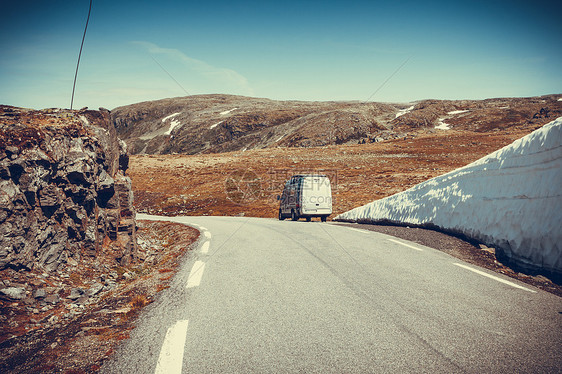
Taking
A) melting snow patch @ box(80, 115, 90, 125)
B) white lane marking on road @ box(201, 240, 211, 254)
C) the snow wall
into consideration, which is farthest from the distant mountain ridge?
melting snow patch @ box(80, 115, 90, 125)

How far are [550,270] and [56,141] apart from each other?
1022 centimetres

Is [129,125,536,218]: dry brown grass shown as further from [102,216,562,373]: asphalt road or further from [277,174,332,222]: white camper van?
[102,216,562,373]: asphalt road

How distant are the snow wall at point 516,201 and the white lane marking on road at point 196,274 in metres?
6.46

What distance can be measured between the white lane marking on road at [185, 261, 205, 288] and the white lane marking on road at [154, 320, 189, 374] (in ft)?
5.31

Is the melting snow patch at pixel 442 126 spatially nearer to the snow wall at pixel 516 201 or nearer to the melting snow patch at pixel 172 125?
the snow wall at pixel 516 201

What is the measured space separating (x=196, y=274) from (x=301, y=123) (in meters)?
97.4

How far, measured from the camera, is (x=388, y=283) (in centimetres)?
521

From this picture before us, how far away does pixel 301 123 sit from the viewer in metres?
100

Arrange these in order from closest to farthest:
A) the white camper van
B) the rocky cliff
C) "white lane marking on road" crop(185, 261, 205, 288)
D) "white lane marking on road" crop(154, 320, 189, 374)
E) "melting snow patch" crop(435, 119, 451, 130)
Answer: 1. "white lane marking on road" crop(154, 320, 189, 374)
2. the rocky cliff
3. "white lane marking on road" crop(185, 261, 205, 288)
4. the white camper van
5. "melting snow patch" crop(435, 119, 451, 130)

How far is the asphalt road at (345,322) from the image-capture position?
9.48ft

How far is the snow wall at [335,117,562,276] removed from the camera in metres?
5.80

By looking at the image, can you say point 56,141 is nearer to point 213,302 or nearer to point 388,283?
point 213,302

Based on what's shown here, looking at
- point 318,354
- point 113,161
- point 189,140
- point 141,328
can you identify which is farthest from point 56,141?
point 189,140

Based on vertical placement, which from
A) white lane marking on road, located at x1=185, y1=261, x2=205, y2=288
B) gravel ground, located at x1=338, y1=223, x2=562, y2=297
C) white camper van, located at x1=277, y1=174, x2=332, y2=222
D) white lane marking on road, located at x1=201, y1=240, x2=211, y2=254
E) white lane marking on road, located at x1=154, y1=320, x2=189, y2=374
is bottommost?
white lane marking on road, located at x1=201, y1=240, x2=211, y2=254
